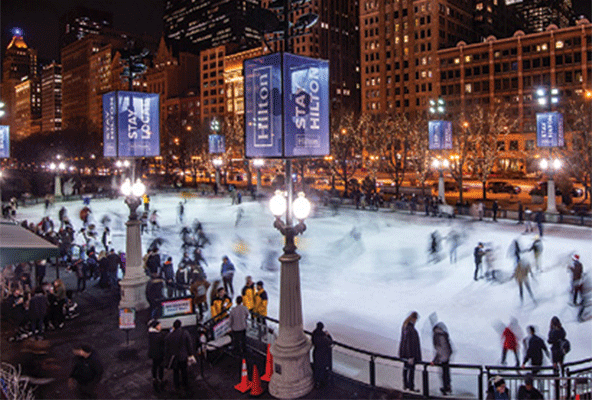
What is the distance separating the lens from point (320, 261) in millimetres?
22344

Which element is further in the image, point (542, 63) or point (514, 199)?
point (542, 63)

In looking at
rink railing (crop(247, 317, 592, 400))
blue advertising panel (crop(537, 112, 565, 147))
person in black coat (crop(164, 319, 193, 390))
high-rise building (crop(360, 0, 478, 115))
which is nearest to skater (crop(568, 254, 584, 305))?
rink railing (crop(247, 317, 592, 400))

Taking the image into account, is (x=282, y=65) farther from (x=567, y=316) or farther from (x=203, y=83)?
(x=203, y=83)

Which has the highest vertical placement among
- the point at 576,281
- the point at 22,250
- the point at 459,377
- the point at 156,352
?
the point at 22,250

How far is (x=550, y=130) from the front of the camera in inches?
1227

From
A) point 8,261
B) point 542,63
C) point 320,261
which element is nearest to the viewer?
point 8,261

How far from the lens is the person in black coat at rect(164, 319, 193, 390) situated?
9.86 m

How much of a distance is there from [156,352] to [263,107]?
536cm

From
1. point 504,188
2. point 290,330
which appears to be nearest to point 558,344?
point 290,330

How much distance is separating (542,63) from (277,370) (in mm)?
96848

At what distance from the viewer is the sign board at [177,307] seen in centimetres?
1231

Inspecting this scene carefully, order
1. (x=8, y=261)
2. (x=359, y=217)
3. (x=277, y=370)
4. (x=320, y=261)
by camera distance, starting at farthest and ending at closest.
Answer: (x=359, y=217) < (x=320, y=261) < (x=277, y=370) < (x=8, y=261)

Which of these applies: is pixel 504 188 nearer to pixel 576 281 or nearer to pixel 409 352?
pixel 576 281

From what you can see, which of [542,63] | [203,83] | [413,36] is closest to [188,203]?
[542,63]
